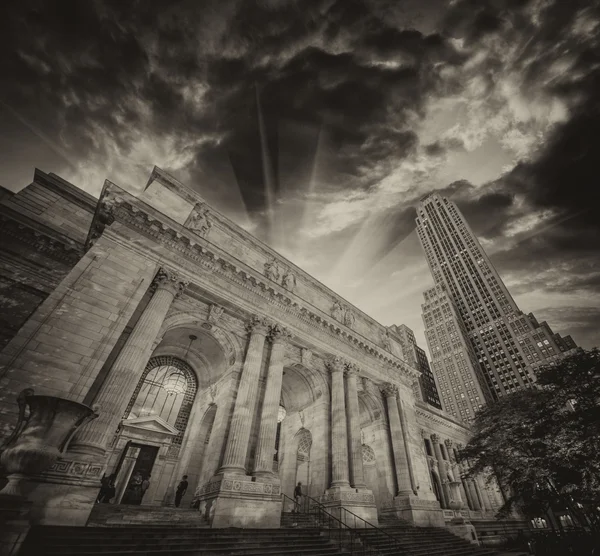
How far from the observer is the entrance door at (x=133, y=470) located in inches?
540

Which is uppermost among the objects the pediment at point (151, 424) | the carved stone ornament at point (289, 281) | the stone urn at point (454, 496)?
the carved stone ornament at point (289, 281)

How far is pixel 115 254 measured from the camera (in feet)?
44.2

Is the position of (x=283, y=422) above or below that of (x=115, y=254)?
below

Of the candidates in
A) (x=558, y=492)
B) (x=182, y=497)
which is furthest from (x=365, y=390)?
(x=182, y=497)

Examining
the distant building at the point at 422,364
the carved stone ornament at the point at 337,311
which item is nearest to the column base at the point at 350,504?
the carved stone ornament at the point at 337,311

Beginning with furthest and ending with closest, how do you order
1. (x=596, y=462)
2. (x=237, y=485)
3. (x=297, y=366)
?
(x=297, y=366)
(x=596, y=462)
(x=237, y=485)

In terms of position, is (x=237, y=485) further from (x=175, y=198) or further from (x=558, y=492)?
(x=558, y=492)

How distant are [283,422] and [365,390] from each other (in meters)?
6.78

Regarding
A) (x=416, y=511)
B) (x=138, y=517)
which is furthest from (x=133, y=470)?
(x=416, y=511)

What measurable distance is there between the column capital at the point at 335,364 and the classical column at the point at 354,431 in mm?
878

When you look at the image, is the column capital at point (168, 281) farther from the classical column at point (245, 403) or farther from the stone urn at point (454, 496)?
the stone urn at point (454, 496)

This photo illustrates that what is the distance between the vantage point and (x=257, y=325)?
56.1 ft

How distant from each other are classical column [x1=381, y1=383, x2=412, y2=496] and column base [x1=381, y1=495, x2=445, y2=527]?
52cm

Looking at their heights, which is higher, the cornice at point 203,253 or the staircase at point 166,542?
the cornice at point 203,253
